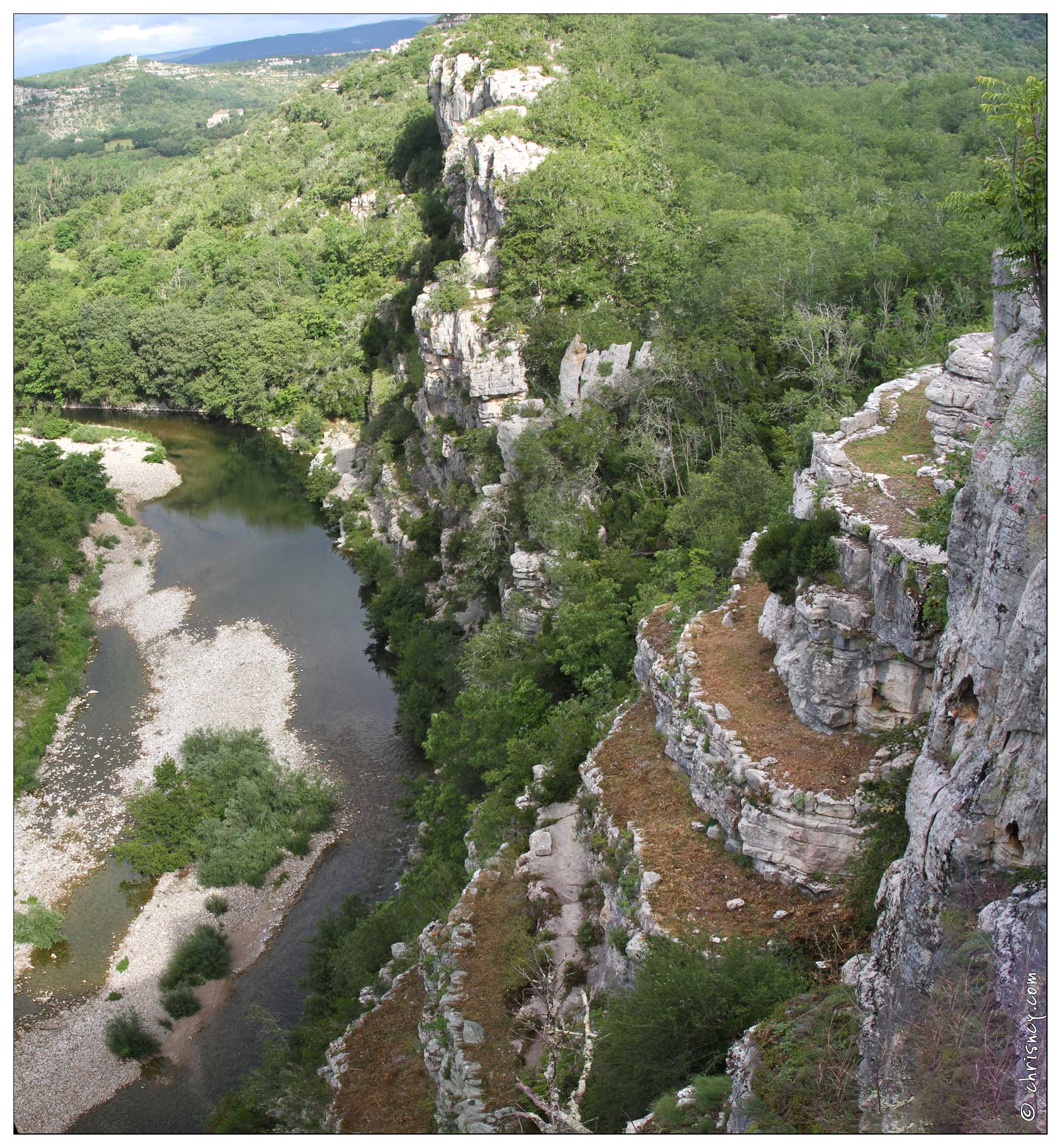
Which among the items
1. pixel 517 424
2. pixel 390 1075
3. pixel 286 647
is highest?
pixel 517 424

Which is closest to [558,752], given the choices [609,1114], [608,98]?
[609,1114]

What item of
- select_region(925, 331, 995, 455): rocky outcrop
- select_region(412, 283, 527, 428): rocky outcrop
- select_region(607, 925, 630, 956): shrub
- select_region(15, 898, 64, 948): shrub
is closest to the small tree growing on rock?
select_region(607, 925, 630, 956): shrub

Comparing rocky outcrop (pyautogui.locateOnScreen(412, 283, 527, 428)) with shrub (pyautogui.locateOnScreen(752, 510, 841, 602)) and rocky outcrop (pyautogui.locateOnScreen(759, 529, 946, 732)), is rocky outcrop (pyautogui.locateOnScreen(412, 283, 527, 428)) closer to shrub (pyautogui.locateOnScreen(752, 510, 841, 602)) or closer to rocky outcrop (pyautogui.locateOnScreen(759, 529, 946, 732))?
shrub (pyautogui.locateOnScreen(752, 510, 841, 602))

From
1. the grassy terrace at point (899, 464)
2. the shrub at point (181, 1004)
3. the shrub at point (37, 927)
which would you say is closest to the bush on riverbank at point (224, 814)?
the shrub at point (37, 927)

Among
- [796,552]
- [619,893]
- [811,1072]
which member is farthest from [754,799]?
[811,1072]

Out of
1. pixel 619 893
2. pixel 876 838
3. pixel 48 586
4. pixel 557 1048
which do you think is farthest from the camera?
pixel 48 586

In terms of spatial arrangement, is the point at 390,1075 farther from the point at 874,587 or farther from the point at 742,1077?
the point at 874,587

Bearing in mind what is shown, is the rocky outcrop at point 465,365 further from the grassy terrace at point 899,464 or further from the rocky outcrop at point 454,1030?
the rocky outcrop at point 454,1030
